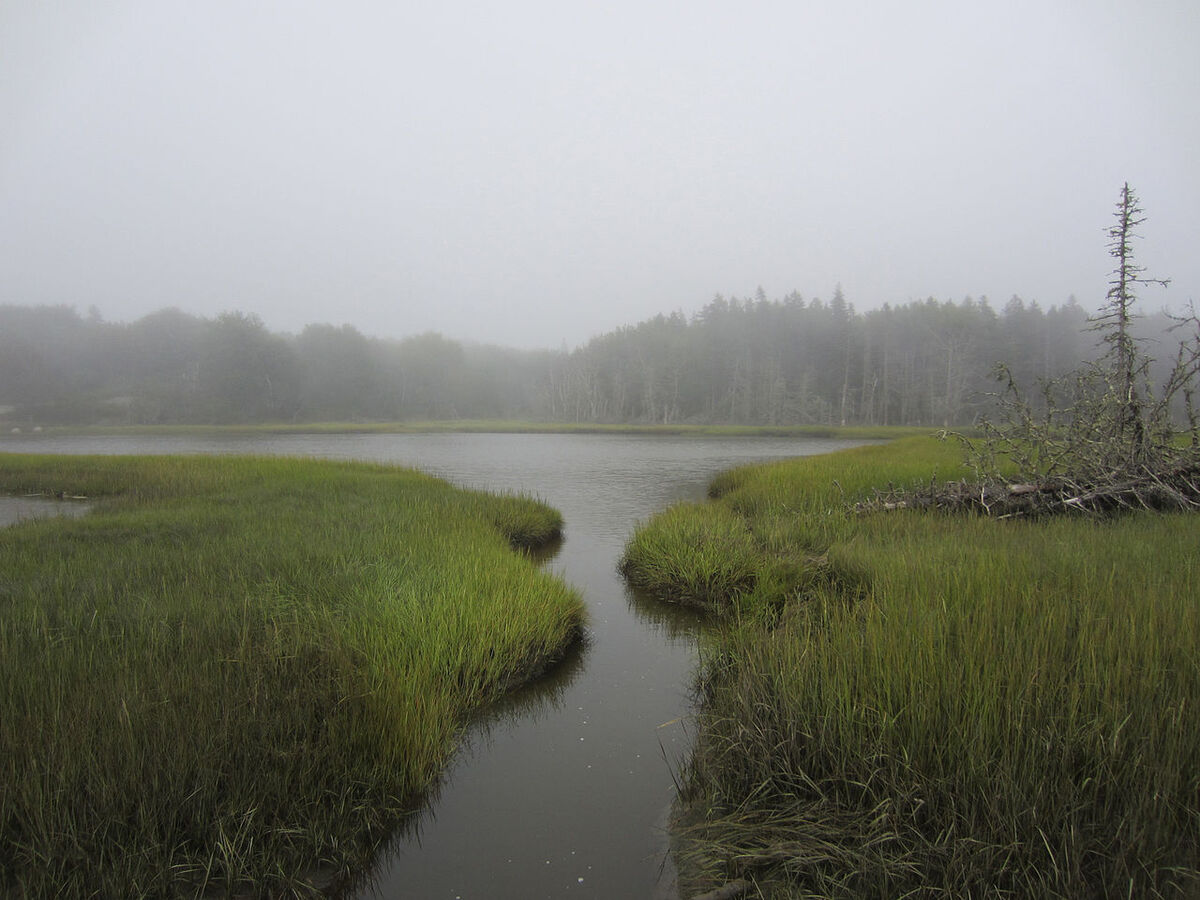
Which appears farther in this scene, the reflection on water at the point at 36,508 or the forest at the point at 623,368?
the forest at the point at 623,368

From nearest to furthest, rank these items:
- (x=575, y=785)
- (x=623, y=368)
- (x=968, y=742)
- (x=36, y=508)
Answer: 1. (x=968, y=742)
2. (x=575, y=785)
3. (x=36, y=508)
4. (x=623, y=368)

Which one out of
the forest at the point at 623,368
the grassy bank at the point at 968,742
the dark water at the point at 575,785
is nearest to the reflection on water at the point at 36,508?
the dark water at the point at 575,785

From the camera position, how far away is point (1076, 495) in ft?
28.0

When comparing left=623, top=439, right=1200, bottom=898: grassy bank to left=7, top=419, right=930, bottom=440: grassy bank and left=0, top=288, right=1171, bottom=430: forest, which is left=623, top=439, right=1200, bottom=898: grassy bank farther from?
left=0, top=288, right=1171, bottom=430: forest

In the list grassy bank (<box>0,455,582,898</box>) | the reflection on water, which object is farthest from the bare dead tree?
the reflection on water

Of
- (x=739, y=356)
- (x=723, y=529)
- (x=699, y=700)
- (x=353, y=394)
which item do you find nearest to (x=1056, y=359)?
(x=739, y=356)

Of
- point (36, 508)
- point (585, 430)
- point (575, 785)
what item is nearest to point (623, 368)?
point (585, 430)

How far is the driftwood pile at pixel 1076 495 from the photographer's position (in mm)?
8180

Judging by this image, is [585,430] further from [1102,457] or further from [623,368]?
[1102,457]

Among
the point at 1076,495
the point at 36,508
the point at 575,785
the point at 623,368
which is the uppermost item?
the point at 623,368

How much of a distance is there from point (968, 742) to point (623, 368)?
84.4 m

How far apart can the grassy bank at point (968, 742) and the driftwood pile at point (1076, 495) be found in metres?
3.54

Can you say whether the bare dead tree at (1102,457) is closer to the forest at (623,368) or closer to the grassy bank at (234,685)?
the grassy bank at (234,685)

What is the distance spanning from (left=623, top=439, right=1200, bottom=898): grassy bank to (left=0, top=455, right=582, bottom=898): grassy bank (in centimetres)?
190
